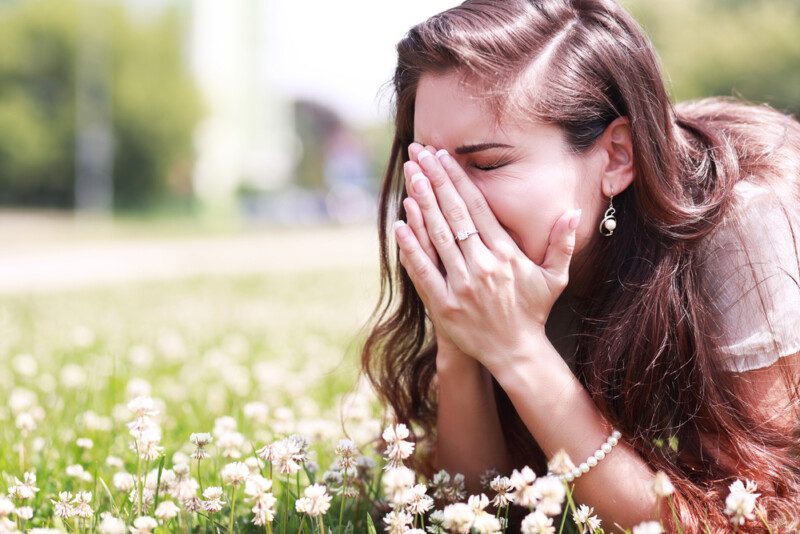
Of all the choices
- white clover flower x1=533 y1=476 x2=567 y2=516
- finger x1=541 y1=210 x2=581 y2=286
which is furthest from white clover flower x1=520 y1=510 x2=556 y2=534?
finger x1=541 y1=210 x2=581 y2=286

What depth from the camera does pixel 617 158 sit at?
8.16 feet

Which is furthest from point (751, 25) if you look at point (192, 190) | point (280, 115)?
point (192, 190)

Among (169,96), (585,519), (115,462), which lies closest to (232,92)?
(169,96)

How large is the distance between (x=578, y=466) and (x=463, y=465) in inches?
17.0

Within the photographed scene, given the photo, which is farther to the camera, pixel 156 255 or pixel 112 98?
pixel 112 98

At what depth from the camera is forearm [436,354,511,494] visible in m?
2.51

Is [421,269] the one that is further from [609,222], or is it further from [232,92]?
[232,92]

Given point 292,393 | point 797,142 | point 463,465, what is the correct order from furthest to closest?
1. point 292,393
2. point 797,142
3. point 463,465

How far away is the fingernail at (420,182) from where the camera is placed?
91.7 inches

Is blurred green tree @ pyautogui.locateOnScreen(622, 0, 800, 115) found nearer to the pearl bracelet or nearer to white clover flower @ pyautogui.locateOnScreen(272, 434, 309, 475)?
the pearl bracelet

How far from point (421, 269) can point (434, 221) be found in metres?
0.12

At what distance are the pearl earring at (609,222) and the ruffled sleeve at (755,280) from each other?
0.23 meters

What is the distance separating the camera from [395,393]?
285 cm

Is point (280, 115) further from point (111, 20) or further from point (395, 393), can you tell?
point (395, 393)
